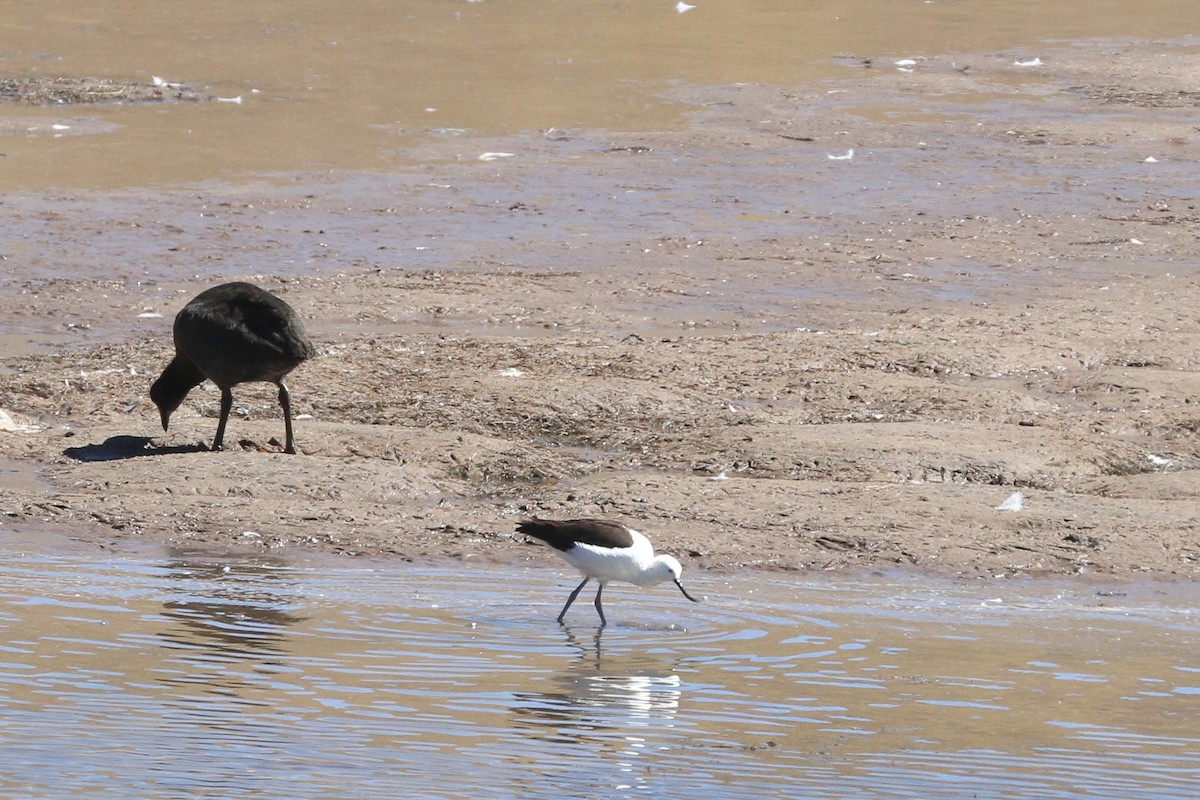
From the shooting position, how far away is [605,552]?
7.69m

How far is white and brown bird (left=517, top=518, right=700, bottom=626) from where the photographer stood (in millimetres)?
7723

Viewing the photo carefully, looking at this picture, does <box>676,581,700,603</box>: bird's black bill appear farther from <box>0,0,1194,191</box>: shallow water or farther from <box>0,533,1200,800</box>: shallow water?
<box>0,0,1194,191</box>: shallow water

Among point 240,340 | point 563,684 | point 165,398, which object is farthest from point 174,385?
point 563,684

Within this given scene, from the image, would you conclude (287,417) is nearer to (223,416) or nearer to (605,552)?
(223,416)

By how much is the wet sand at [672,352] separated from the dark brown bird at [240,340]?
0.40 meters

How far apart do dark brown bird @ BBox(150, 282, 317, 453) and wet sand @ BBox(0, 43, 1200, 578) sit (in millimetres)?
398

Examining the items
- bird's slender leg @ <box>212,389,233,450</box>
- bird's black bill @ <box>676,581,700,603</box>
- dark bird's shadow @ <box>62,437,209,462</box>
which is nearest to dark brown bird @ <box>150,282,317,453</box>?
bird's slender leg @ <box>212,389,233,450</box>

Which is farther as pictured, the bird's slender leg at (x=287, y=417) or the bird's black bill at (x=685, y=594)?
the bird's slender leg at (x=287, y=417)

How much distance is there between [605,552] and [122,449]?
3.98 meters

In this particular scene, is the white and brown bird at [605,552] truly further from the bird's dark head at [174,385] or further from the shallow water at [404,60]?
the shallow water at [404,60]

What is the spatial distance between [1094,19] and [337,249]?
67.4 feet

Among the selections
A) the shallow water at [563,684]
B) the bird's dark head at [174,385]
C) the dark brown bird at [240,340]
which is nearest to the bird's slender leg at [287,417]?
the dark brown bird at [240,340]

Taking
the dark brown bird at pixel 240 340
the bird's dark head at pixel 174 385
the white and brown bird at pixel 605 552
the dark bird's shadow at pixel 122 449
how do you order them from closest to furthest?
the white and brown bird at pixel 605 552 < the dark brown bird at pixel 240 340 < the dark bird's shadow at pixel 122 449 < the bird's dark head at pixel 174 385

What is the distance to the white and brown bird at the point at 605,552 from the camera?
7.72m
